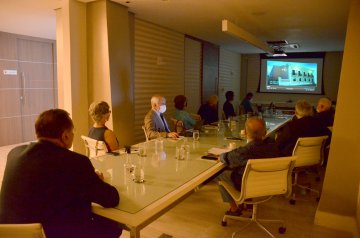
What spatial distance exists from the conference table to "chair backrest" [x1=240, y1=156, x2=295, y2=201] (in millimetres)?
273

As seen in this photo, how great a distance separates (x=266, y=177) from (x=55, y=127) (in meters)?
1.85

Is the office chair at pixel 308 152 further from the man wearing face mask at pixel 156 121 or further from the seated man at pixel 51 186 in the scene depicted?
the seated man at pixel 51 186

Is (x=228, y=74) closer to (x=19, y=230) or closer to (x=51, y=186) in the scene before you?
(x=51, y=186)

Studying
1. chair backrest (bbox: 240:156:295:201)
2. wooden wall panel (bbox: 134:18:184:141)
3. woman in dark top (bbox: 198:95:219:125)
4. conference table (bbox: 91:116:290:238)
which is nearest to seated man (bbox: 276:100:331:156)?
conference table (bbox: 91:116:290:238)

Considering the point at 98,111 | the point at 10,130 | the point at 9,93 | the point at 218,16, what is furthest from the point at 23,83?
the point at 98,111

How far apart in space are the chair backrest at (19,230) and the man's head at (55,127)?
1.67 ft

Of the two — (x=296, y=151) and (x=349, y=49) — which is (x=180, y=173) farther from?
(x=349, y=49)

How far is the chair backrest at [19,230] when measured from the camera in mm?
1291

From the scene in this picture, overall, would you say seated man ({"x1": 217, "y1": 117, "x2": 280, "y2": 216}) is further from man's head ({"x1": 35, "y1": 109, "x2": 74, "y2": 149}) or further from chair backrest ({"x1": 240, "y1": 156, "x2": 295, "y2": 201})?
man's head ({"x1": 35, "y1": 109, "x2": 74, "y2": 149})

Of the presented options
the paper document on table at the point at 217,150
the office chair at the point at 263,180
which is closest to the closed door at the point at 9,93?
the paper document on table at the point at 217,150

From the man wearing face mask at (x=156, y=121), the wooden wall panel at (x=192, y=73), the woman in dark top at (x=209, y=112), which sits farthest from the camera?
the wooden wall panel at (x=192, y=73)

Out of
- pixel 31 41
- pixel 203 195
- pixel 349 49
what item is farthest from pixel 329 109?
pixel 31 41

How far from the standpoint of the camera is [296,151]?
350 centimetres

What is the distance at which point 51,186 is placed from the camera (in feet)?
4.96
